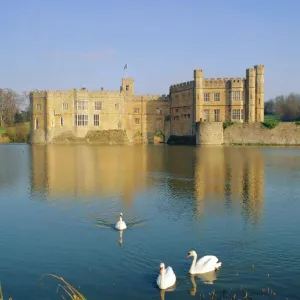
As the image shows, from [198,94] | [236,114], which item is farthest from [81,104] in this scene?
[236,114]

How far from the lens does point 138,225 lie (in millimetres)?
13180

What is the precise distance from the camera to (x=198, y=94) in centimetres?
5344

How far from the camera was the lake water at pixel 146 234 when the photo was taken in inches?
346

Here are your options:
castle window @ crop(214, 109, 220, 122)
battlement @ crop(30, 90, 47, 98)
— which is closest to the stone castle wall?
castle window @ crop(214, 109, 220, 122)

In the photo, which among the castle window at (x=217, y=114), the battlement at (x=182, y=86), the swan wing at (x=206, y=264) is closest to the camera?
the swan wing at (x=206, y=264)

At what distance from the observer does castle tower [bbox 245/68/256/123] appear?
170 ft

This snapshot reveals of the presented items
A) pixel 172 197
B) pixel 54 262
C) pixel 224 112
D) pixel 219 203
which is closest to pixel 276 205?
pixel 219 203

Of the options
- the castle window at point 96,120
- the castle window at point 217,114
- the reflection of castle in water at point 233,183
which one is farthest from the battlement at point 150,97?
the reflection of castle in water at point 233,183

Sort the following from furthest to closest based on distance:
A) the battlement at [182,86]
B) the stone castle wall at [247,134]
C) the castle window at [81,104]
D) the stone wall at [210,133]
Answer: the castle window at [81,104] < the battlement at [182,86] < the stone castle wall at [247,134] < the stone wall at [210,133]

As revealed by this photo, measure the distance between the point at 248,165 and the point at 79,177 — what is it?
11.6 meters

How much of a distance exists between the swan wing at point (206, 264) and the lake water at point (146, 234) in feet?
0.59

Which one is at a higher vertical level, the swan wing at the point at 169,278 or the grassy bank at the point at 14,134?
the grassy bank at the point at 14,134

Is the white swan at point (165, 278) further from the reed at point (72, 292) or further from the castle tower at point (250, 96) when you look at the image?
the castle tower at point (250, 96)

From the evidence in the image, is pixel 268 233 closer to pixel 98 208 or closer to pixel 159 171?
pixel 98 208
